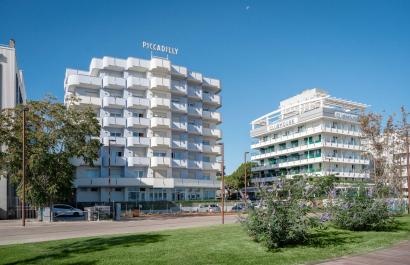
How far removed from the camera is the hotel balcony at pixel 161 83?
62781mm

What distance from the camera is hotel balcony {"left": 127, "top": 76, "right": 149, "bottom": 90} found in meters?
61.8

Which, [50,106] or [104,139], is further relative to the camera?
[104,139]

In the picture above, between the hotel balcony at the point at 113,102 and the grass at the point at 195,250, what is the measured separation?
44700 mm

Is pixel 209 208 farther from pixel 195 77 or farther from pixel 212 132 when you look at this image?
pixel 195 77

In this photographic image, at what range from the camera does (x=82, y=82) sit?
58.8 metres

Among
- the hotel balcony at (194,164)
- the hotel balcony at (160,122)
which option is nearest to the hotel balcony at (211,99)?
the hotel balcony at (160,122)

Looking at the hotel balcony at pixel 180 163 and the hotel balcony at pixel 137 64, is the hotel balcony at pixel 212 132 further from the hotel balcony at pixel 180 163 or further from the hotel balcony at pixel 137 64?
the hotel balcony at pixel 137 64

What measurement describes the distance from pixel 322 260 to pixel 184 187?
53160 millimetres

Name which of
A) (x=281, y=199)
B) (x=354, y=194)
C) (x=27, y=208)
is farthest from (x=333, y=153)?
(x=281, y=199)

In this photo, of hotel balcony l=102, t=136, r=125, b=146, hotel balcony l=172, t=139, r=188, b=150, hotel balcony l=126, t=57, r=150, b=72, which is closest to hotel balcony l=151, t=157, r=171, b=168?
hotel balcony l=172, t=139, r=188, b=150

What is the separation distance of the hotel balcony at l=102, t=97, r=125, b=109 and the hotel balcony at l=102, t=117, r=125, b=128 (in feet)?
6.23

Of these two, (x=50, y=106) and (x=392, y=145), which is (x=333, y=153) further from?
(x=50, y=106)

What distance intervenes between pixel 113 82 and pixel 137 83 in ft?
11.8

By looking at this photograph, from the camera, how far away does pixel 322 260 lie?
1147 cm
